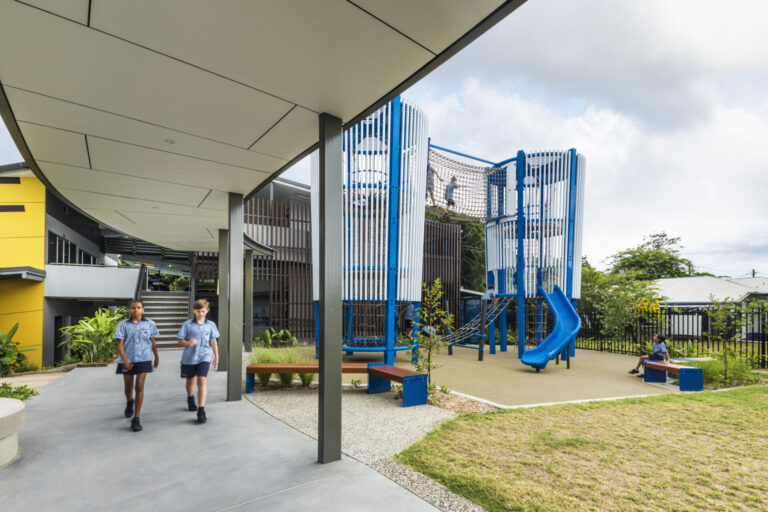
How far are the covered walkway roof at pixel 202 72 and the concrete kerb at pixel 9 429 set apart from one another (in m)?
2.60

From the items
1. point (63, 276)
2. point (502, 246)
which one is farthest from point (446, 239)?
point (63, 276)

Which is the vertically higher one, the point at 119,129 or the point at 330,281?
the point at 119,129

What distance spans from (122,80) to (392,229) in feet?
20.6

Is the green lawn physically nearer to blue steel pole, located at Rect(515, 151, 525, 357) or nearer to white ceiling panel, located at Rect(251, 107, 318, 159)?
white ceiling panel, located at Rect(251, 107, 318, 159)

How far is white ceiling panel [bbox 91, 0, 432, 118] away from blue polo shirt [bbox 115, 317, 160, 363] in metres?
3.25

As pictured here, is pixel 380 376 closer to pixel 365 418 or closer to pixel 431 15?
pixel 365 418

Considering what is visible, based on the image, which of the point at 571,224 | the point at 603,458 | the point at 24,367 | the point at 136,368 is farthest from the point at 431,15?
the point at 24,367

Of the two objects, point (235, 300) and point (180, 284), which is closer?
point (235, 300)

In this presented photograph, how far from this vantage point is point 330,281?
3.56 meters

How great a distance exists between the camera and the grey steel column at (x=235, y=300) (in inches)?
227

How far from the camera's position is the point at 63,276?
12.0 meters

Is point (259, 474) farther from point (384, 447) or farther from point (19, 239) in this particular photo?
point (19, 239)

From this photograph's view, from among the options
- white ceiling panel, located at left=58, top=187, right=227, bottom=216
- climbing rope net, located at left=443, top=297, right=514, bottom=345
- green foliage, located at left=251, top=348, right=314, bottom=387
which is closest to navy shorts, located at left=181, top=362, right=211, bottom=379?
green foliage, located at left=251, top=348, right=314, bottom=387

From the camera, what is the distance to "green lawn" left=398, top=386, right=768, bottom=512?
112 inches
